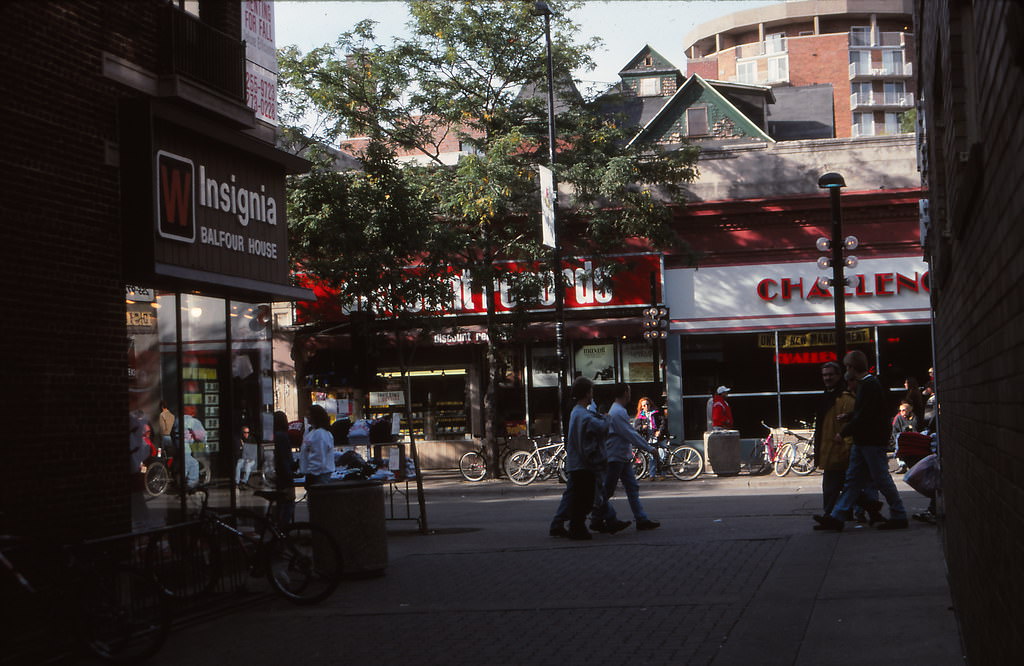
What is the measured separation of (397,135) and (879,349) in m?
12.2

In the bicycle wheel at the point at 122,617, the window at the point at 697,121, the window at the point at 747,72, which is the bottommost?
the bicycle wheel at the point at 122,617

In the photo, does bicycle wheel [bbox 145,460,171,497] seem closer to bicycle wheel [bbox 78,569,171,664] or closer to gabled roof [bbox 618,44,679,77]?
bicycle wheel [bbox 78,569,171,664]

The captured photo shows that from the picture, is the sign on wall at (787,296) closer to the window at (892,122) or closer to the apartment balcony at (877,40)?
the apartment balcony at (877,40)

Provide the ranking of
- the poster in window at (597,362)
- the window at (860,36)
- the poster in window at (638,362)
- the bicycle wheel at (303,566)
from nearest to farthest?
the bicycle wheel at (303,566) < the poster in window at (638,362) < the poster in window at (597,362) < the window at (860,36)

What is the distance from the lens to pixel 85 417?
34.0ft

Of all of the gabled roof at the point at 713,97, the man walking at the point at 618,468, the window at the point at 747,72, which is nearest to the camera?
the man walking at the point at 618,468

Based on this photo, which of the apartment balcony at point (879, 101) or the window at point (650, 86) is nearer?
the window at point (650, 86)

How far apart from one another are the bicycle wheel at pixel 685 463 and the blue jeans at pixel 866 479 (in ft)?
34.4

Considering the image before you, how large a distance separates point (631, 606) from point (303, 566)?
9.63ft

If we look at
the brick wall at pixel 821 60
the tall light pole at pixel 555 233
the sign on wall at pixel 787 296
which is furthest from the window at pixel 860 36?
the tall light pole at pixel 555 233

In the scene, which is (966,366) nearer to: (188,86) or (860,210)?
(188,86)

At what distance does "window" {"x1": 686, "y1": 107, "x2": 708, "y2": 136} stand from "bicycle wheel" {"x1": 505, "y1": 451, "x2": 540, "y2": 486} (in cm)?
1472

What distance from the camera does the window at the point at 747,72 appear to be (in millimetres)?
93938


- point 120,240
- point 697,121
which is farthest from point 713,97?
point 120,240
